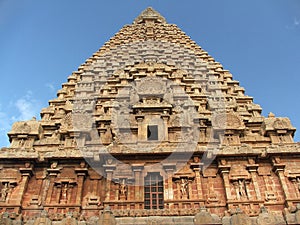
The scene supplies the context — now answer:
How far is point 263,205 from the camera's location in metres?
16.3

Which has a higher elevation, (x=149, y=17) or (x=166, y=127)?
(x=149, y=17)

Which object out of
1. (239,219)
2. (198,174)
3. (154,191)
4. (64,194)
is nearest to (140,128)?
(154,191)

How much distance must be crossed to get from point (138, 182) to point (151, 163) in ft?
4.13

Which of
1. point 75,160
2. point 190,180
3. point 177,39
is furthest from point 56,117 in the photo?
point 177,39

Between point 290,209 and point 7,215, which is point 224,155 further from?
point 7,215

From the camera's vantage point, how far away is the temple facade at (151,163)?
15766mm

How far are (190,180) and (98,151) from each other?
4.90 m

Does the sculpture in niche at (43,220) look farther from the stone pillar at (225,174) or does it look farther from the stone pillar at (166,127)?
the stone pillar at (225,174)

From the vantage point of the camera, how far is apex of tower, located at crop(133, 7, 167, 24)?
135 ft

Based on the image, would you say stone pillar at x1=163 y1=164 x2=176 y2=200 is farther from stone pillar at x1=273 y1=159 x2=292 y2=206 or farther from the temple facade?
stone pillar at x1=273 y1=159 x2=292 y2=206

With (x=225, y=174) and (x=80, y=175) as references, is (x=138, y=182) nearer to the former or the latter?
(x=80, y=175)

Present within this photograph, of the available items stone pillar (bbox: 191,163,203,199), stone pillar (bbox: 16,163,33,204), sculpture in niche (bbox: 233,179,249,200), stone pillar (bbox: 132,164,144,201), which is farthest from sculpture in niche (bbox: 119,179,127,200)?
sculpture in niche (bbox: 233,179,249,200)

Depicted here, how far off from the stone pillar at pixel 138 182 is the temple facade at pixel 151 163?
0.17 feet

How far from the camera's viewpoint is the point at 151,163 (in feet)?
58.5
